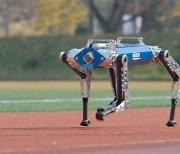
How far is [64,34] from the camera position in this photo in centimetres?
5338

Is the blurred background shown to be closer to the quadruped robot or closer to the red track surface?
the red track surface

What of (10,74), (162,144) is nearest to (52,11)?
(10,74)

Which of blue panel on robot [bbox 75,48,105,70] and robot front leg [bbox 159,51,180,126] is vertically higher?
blue panel on robot [bbox 75,48,105,70]

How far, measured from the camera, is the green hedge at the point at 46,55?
48219mm

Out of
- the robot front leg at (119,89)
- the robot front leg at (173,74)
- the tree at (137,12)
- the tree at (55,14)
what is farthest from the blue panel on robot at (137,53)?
the tree at (55,14)

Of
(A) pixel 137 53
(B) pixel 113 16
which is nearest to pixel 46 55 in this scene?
(B) pixel 113 16

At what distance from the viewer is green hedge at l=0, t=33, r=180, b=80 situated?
48.2 meters

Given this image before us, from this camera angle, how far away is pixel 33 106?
21.5 metres

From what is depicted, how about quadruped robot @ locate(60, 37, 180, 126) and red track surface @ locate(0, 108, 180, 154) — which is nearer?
red track surface @ locate(0, 108, 180, 154)

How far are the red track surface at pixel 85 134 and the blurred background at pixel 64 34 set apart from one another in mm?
28971

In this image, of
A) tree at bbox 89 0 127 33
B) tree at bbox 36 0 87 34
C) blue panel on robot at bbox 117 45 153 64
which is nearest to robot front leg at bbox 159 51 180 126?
blue panel on robot at bbox 117 45 153 64

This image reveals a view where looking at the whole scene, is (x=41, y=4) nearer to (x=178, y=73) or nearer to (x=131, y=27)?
(x=131, y=27)

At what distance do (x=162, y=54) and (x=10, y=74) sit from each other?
113 feet

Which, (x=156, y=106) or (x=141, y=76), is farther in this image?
(x=141, y=76)
